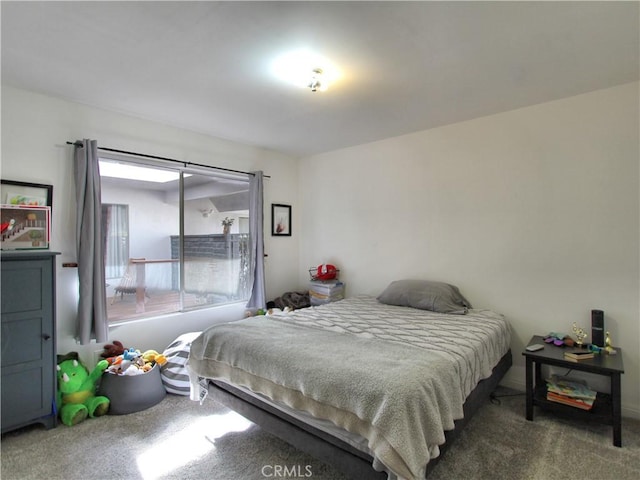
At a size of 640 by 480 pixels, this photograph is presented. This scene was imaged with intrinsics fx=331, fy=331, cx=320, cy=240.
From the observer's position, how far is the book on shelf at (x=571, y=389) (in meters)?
2.26

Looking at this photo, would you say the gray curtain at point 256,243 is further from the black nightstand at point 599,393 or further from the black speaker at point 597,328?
the black speaker at point 597,328

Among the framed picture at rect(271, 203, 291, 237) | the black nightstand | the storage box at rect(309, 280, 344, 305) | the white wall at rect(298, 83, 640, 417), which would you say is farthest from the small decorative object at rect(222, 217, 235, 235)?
the black nightstand

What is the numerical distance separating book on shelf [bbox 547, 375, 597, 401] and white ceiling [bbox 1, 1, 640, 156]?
7.16 ft

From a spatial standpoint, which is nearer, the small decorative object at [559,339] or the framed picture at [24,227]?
the framed picture at [24,227]

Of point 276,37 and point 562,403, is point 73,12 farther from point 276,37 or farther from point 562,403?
point 562,403

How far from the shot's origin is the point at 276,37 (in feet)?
5.98

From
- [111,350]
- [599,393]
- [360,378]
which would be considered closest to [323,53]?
[360,378]

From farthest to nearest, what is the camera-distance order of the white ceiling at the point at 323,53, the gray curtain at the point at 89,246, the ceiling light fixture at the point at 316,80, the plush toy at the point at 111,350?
the plush toy at the point at 111,350
the gray curtain at the point at 89,246
the ceiling light fixture at the point at 316,80
the white ceiling at the point at 323,53

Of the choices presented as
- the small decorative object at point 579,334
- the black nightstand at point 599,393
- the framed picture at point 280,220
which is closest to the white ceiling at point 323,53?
the framed picture at point 280,220

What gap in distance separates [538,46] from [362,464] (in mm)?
2436

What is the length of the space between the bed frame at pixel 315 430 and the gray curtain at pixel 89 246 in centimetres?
118

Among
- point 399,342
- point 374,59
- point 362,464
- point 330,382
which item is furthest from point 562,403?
point 374,59

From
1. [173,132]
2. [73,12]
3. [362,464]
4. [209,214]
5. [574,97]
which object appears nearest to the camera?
[362,464]

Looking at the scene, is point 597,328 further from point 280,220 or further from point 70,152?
point 70,152
